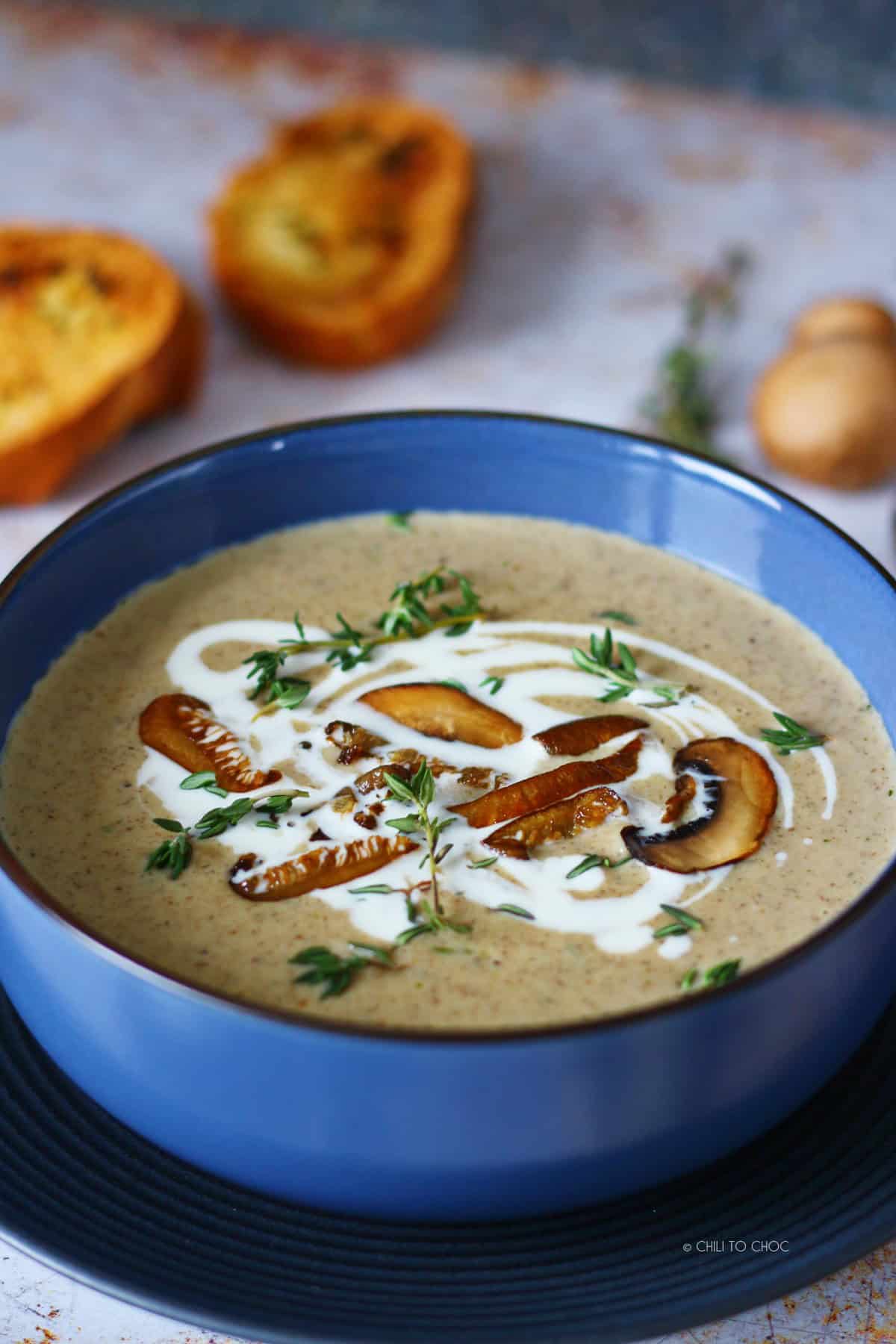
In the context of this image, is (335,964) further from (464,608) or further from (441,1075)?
(464,608)

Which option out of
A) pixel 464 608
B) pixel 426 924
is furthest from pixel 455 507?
pixel 426 924

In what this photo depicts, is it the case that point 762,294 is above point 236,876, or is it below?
above

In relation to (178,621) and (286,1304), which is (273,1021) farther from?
(178,621)

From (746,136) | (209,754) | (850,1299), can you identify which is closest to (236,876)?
(209,754)

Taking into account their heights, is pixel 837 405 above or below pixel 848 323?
below

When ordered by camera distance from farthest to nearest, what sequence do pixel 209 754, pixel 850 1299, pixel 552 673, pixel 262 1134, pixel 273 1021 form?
pixel 552 673 → pixel 209 754 → pixel 850 1299 → pixel 262 1134 → pixel 273 1021

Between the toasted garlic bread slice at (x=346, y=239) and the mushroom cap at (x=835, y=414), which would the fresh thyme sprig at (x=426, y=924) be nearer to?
the mushroom cap at (x=835, y=414)

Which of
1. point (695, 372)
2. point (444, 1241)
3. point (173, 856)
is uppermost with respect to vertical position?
point (695, 372)
